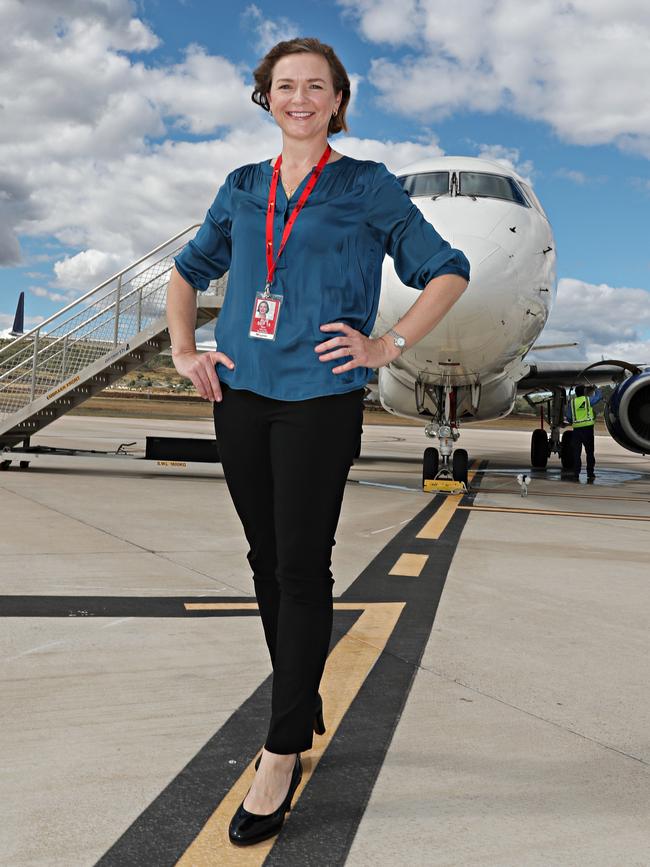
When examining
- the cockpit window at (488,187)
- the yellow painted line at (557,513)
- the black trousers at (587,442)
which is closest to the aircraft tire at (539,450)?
the black trousers at (587,442)

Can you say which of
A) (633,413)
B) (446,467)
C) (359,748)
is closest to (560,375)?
(633,413)

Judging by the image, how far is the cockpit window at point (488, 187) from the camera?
8344 mm

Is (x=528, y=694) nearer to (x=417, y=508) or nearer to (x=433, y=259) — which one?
(x=433, y=259)

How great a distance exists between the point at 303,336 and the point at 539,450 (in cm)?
1539

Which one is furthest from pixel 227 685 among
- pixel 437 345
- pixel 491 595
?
pixel 437 345

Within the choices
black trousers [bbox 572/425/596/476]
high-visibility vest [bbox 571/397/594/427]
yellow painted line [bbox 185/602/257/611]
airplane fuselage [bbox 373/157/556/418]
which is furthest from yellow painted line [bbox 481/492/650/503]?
yellow painted line [bbox 185/602/257/611]

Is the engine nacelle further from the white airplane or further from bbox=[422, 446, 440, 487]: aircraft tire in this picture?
bbox=[422, 446, 440, 487]: aircraft tire

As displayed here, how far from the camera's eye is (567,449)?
15195mm

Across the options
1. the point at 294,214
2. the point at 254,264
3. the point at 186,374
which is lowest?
the point at 186,374

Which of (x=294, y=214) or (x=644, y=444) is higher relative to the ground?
(x=294, y=214)

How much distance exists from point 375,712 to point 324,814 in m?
0.68

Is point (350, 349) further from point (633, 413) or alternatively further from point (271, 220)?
point (633, 413)

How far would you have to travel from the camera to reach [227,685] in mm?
2748

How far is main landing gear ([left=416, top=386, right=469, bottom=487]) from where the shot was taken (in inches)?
385
